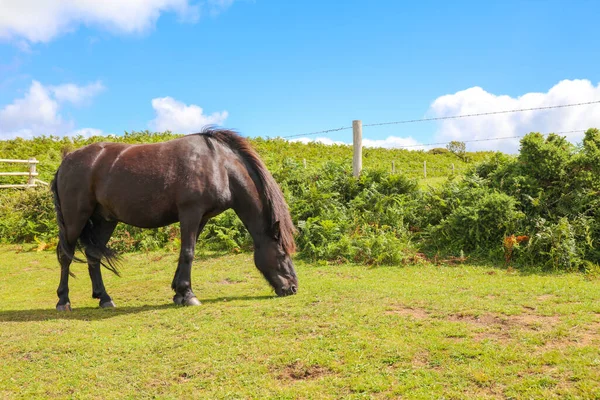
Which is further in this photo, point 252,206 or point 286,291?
point 252,206

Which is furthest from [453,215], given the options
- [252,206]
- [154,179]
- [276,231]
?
[154,179]

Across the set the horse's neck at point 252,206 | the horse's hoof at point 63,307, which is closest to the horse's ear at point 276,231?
the horse's neck at point 252,206

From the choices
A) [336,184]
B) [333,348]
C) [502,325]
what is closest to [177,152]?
[333,348]

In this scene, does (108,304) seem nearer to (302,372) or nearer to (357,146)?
(302,372)

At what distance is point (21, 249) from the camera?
12.6 m

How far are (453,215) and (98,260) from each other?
679 centimetres

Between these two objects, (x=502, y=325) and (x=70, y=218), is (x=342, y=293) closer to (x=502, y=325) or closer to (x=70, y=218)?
(x=502, y=325)

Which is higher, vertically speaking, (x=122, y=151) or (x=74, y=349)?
(x=122, y=151)

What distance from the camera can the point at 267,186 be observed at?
254 inches

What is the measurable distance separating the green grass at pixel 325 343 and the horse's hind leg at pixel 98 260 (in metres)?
0.23

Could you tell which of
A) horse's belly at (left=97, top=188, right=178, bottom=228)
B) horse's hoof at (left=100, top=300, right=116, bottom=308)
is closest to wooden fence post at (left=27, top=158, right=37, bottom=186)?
horse's hoof at (left=100, top=300, right=116, bottom=308)

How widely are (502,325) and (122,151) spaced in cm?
547

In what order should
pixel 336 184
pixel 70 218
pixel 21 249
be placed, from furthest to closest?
pixel 21 249
pixel 336 184
pixel 70 218

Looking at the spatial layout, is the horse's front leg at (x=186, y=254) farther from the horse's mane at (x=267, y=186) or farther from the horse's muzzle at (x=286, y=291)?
the horse's muzzle at (x=286, y=291)
